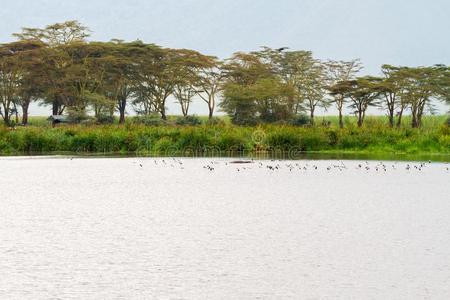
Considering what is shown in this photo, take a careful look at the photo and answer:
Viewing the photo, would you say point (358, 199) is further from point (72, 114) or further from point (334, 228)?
point (72, 114)

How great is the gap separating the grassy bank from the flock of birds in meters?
8.36

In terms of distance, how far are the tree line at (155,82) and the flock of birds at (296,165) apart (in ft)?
113

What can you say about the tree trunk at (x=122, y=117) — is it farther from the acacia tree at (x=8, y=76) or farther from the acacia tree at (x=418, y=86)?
the acacia tree at (x=418, y=86)

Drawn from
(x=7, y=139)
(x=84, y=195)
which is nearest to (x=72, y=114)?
(x=7, y=139)

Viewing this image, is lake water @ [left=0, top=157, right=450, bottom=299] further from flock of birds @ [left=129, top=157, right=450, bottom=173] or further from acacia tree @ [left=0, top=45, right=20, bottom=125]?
acacia tree @ [left=0, top=45, right=20, bottom=125]

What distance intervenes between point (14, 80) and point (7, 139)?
31.0 meters

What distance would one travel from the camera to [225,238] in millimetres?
13219

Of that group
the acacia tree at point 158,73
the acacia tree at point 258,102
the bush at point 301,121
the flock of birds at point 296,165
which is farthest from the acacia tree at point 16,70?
the flock of birds at point 296,165

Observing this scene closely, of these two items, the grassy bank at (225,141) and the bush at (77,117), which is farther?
the bush at (77,117)

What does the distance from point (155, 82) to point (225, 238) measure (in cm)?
6286

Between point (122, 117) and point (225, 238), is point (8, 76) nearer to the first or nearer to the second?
point (122, 117)

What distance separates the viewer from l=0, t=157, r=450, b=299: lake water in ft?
31.9

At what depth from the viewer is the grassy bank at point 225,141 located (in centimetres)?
4281

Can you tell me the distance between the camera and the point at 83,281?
10000 millimetres
